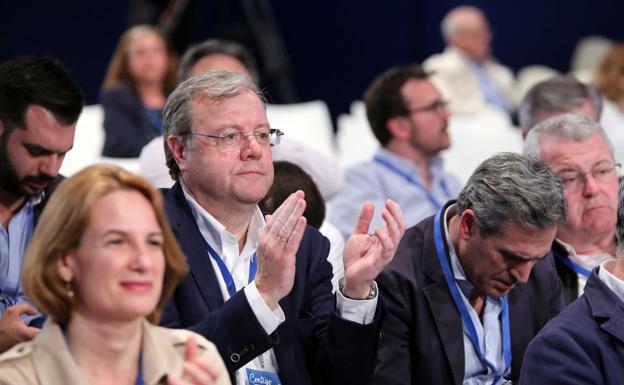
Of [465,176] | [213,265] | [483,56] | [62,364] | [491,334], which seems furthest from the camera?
[483,56]

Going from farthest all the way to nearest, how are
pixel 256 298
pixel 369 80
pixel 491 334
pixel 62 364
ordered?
pixel 369 80
pixel 491 334
pixel 256 298
pixel 62 364

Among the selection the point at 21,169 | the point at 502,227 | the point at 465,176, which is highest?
the point at 21,169

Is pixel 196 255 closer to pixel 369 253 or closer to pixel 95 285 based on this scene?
pixel 369 253

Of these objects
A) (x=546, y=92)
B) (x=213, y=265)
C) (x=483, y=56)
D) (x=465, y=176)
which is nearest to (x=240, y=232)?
(x=213, y=265)

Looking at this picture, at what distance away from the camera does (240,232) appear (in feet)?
8.80

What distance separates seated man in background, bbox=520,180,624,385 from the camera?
2312 mm

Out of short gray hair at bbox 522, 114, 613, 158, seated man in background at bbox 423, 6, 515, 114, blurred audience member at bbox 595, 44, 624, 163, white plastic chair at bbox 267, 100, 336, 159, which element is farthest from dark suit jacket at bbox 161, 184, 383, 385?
seated man in background at bbox 423, 6, 515, 114

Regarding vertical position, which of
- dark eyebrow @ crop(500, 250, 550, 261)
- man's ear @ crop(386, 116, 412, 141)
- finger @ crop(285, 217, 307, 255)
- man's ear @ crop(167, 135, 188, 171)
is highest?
man's ear @ crop(167, 135, 188, 171)

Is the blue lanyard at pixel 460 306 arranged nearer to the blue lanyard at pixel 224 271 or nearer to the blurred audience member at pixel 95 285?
the blue lanyard at pixel 224 271

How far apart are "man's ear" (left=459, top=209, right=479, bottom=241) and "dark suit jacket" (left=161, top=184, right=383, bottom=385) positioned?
14.2 inches

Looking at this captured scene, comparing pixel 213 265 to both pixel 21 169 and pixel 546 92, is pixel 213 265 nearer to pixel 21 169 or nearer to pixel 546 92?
pixel 21 169

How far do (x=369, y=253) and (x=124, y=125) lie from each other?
9.34 ft

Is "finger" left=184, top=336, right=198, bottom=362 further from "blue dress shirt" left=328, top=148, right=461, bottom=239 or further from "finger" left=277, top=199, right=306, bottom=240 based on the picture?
"blue dress shirt" left=328, top=148, right=461, bottom=239

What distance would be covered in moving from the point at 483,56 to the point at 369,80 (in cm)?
109
